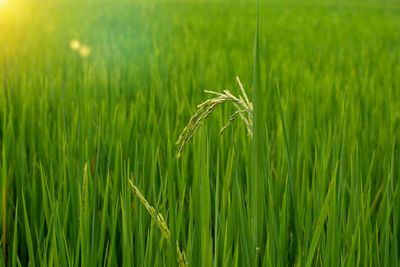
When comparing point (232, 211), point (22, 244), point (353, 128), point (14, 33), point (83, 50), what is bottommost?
point (22, 244)

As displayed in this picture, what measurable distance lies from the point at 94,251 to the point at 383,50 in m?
3.55

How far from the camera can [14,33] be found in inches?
152

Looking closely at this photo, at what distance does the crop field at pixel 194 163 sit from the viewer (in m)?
0.62

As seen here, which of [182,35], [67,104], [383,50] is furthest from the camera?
[182,35]

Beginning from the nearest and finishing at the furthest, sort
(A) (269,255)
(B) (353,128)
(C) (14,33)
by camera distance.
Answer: (A) (269,255)
(B) (353,128)
(C) (14,33)

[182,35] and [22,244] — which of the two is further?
[182,35]

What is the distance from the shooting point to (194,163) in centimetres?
81

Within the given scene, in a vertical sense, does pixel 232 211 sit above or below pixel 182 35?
below

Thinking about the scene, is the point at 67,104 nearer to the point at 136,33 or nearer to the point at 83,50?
the point at 83,50

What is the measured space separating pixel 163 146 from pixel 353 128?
62 centimetres

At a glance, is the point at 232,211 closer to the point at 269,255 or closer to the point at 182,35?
the point at 269,255

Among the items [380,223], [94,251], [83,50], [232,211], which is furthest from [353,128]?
[83,50]

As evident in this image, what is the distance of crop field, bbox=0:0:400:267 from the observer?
62 cm

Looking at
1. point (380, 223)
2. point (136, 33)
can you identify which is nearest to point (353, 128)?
point (380, 223)
